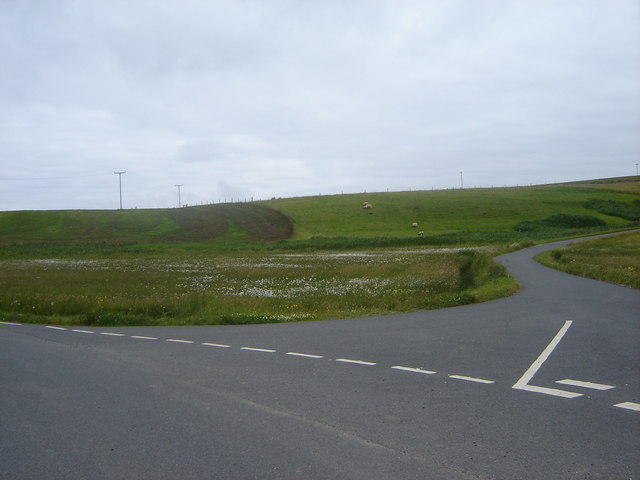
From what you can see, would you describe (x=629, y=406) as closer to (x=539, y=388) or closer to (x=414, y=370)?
(x=539, y=388)

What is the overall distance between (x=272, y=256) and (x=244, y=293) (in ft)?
92.5

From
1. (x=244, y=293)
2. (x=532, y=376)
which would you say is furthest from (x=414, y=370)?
(x=244, y=293)

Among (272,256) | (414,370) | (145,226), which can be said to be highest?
(145,226)

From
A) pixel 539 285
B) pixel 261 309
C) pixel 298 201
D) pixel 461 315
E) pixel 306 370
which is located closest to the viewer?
pixel 306 370

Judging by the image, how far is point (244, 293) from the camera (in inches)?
917

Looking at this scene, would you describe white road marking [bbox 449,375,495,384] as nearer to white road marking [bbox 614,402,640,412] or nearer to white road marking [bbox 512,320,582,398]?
white road marking [bbox 512,320,582,398]

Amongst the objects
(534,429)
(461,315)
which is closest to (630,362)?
(534,429)

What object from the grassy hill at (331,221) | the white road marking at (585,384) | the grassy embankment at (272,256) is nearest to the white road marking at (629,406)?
the white road marking at (585,384)

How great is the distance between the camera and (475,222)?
81750 millimetres

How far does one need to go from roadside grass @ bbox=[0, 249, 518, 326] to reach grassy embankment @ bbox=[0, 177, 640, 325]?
0.23 feet

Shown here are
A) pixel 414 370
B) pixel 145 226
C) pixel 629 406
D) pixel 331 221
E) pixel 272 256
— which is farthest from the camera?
pixel 145 226

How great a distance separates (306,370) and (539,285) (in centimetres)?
1706

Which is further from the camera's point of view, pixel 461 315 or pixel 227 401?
pixel 461 315

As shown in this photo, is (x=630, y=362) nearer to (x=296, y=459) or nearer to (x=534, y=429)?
(x=534, y=429)
